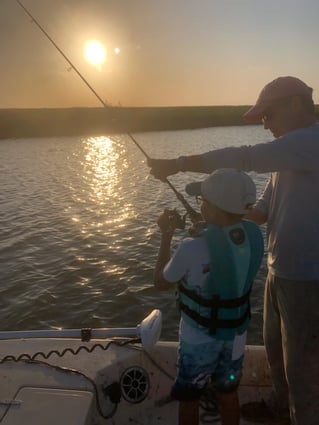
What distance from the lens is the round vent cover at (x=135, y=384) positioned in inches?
169

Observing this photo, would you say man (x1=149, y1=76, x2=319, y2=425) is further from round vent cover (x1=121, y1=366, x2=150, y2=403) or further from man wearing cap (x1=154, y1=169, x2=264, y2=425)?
round vent cover (x1=121, y1=366, x2=150, y2=403)

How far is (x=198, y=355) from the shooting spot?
3.08 meters

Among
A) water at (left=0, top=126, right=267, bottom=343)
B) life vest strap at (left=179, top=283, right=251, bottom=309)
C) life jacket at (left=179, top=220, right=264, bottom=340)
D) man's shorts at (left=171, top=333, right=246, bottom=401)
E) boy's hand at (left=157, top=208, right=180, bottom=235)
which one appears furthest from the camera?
water at (left=0, top=126, right=267, bottom=343)

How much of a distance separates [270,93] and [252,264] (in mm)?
1318

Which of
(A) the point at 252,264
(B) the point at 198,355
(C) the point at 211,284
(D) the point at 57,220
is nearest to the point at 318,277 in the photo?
(A) the point at 252,264

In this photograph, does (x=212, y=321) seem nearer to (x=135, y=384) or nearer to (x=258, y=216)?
(x=258, y=216)

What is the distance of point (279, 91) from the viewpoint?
10.4ft

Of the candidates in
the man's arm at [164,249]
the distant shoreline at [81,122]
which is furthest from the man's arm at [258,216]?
the distant shoreline at [81,122]

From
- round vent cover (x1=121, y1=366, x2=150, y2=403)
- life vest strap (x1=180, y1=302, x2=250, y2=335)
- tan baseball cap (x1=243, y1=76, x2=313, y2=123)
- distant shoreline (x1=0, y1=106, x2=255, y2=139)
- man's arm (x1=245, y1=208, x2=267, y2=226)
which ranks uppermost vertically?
distant shoreline (x1=0, y1=106, x2=255, y2=139)

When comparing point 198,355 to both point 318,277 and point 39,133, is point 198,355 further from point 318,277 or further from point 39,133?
point 39,133

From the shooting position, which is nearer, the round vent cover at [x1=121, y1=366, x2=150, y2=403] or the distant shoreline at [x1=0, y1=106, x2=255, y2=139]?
the round vent cover at [x1=121, y1=366, x2=150, y2=403]

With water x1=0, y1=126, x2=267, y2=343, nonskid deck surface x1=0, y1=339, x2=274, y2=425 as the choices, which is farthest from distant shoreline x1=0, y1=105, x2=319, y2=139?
nonskid deck surface x1=0, y1=339, x2=274, y2=425

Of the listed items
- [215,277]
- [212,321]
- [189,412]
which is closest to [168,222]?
[215,277]

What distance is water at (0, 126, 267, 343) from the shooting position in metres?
9.12
